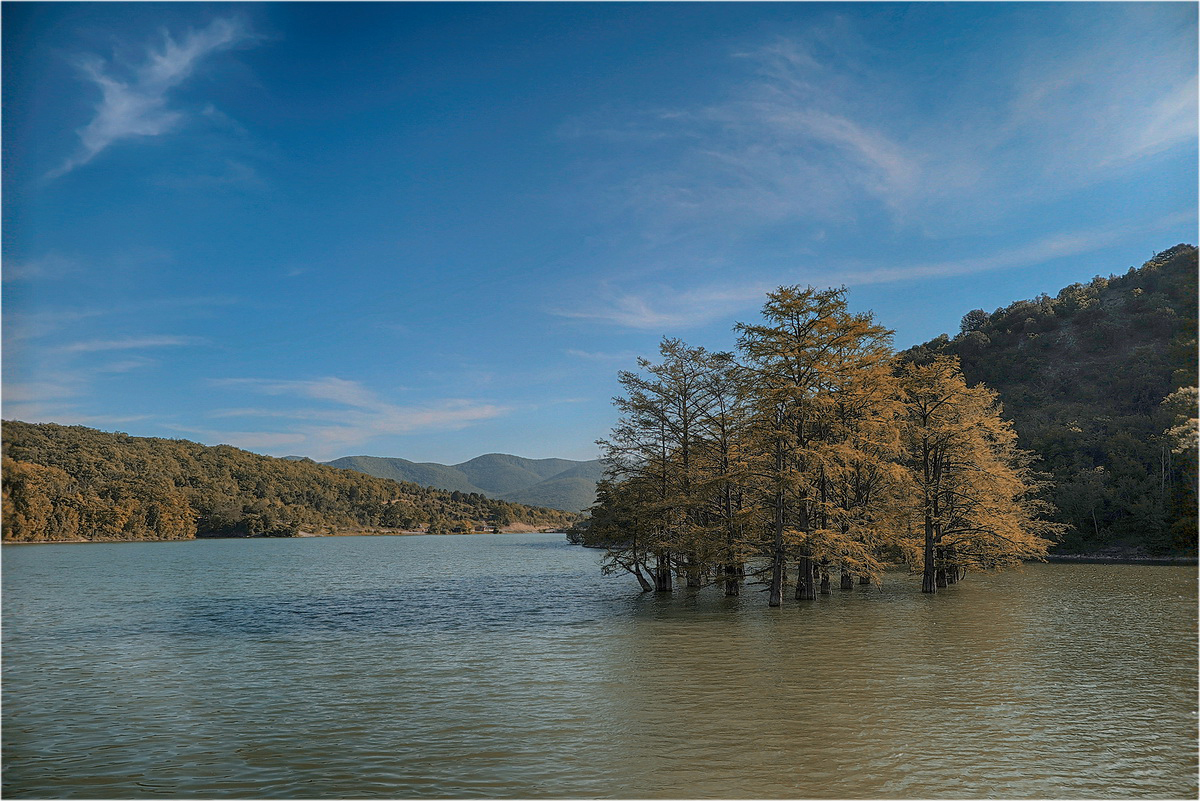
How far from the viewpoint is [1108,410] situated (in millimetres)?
71750

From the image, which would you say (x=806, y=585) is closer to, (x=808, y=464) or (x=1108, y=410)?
(x=808, y=464)

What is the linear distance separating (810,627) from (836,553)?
6.53 meters

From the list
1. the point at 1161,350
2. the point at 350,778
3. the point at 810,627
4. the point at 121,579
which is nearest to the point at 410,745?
the point at 350,778

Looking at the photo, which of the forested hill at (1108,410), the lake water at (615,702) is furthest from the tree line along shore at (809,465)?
the forested hill at (1108,410)

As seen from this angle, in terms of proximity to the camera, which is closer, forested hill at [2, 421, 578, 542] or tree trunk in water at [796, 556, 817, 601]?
forested hill at [2, 421, 578, 542]

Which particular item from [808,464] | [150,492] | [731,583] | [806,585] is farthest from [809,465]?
[150,492]

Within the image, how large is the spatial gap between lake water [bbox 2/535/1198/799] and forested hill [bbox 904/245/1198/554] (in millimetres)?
34858

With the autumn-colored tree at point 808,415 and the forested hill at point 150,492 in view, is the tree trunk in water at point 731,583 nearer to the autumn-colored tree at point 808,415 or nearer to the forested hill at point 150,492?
the autumn-colored tree at point 808,415

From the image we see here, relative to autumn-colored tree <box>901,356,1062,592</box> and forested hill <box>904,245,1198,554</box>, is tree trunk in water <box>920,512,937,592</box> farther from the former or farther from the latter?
forested hill <box>904,245,1198,554</box>

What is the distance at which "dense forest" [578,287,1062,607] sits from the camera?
2986 cm

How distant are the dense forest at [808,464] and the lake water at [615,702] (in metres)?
3.80

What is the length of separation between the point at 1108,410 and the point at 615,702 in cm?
7945

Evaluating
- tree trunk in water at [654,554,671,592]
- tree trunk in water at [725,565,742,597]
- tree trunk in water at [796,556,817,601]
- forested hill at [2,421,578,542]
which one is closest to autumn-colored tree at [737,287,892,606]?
tree trunk in water at [796,556,817,601]

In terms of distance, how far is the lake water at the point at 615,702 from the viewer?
981cm
